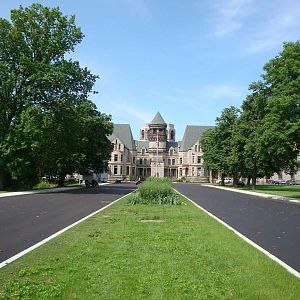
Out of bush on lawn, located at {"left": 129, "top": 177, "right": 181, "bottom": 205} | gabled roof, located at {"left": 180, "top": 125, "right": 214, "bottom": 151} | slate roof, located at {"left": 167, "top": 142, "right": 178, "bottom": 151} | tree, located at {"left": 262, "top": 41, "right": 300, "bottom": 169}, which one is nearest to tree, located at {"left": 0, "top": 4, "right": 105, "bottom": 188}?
bush on lawn, located at {"left": 129, "top": 177, "right": 181, "bottom": 205}

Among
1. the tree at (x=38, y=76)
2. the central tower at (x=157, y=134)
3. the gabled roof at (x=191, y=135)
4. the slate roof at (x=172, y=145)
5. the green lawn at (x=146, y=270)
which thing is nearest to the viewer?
the green lawn at (x=146, y=270)

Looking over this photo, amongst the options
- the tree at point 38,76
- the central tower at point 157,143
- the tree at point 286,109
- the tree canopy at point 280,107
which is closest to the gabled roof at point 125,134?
the central tower at point 157,143

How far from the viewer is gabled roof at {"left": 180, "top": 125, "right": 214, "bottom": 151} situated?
157 m

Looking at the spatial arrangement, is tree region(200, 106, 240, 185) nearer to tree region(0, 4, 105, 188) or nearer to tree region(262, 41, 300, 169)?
tree region(0, 4, 105, 188)

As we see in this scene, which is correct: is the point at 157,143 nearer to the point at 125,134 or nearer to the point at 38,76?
the point at 125,134

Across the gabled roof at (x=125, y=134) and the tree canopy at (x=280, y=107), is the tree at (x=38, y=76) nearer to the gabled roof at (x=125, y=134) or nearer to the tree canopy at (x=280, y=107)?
the tree canopy at (x=280, y=107)

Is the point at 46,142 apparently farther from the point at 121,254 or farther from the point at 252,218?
the point at 121,254

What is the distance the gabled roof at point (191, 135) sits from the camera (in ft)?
516

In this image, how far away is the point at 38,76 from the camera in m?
42.0

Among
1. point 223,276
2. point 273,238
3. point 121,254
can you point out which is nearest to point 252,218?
point 273,238

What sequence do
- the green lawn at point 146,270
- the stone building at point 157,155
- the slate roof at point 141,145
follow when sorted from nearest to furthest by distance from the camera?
1. the green lawn at point 146,270
2. the stone building at point 157,155
3. the slate roof at point 141,145

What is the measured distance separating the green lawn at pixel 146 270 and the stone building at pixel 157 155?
131602 millimetres

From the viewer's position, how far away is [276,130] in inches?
1414

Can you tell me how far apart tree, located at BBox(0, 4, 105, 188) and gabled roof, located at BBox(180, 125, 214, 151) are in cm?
11142
